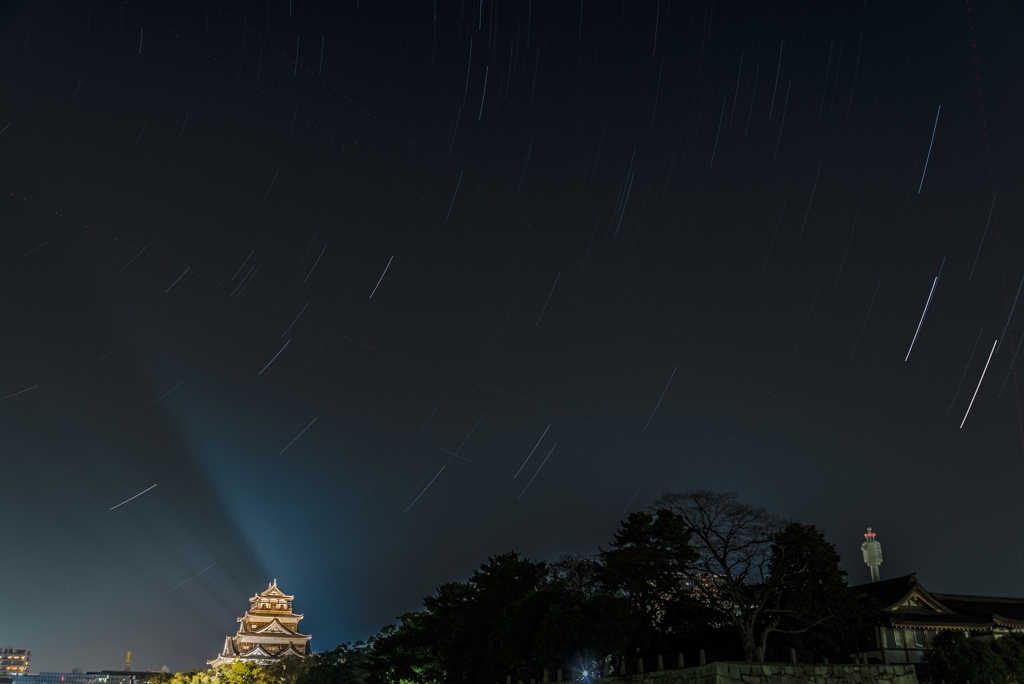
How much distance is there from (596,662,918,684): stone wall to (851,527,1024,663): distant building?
4348 millimetres

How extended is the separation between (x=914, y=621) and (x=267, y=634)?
9105cm

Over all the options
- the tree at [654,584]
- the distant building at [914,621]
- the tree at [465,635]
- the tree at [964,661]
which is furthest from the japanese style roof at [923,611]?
the tree at [465,635]

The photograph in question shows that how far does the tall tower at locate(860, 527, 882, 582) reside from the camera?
74312mm

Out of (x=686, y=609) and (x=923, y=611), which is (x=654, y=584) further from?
(x=923, y=611)

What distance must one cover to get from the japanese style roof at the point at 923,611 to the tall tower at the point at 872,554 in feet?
89.6

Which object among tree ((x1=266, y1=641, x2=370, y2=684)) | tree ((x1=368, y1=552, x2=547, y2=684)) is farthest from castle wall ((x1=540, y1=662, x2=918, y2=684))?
tree ((x1=266, y1=641, x2=370, y2=684))

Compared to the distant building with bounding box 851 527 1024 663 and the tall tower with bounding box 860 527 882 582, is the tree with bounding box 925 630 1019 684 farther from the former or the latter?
the tall tower with bounding box 860 527 882 582

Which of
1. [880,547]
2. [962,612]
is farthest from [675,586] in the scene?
[880,547]

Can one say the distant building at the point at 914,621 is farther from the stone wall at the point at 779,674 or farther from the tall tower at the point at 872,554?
the tall tower at the point at 872,554

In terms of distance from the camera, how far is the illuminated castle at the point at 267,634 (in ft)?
348

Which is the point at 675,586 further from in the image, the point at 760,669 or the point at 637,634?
the point at 760,669

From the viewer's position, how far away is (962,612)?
45156mm

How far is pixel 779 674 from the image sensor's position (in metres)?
32.1

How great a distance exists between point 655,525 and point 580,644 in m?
8.19
